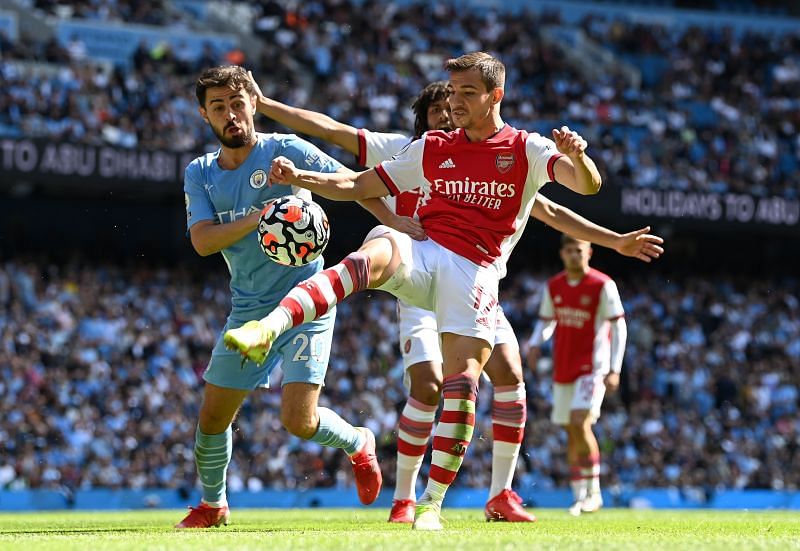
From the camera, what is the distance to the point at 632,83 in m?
31.2

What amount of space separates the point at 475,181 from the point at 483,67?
0.65 meters

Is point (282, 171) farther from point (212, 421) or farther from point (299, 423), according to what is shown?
Answer: point (212, 421)

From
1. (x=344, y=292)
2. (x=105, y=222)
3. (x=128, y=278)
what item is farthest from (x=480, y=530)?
(x=105, y=222)

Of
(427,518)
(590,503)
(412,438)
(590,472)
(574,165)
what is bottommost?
(590,503)

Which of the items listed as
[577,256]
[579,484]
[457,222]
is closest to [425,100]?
[457,222]

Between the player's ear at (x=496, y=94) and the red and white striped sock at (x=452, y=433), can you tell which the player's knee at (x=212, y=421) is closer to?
the red and white striped sock at (x=452, y=433)

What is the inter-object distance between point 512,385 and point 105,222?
16745 mm

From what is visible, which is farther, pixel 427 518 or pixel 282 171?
pixel 282 171

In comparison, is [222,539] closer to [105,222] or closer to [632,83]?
[105,222]

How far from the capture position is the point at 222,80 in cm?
791

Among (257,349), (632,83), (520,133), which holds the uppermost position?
(632,83)

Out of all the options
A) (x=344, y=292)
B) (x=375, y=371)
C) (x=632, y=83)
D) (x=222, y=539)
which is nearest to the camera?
(x=222, y=539)

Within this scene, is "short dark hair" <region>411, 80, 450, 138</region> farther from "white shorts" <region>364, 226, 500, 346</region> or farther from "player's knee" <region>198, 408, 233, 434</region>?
"player's knee" <region>198, 408, 233, 434</region>

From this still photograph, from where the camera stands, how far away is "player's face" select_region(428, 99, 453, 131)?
29.3ft
